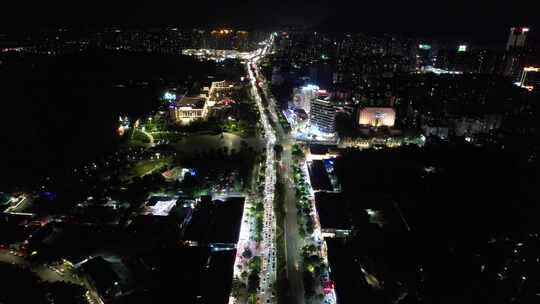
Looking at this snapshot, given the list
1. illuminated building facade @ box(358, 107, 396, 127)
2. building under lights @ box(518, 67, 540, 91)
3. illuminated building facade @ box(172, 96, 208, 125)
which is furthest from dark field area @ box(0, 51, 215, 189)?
building under lights @ box(518, 67, 540, 91)

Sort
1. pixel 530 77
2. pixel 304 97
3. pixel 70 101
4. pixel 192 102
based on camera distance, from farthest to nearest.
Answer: pixel 530 77, pixel 192 102, pixel 304 97, pixel 70 101

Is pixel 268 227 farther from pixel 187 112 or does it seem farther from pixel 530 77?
pixel 530 77

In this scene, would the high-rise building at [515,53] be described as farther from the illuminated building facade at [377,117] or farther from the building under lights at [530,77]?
the illuminated building facade at [377,117]

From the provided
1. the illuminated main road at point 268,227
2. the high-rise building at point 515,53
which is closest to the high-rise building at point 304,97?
the illuminated main road at point 268,227

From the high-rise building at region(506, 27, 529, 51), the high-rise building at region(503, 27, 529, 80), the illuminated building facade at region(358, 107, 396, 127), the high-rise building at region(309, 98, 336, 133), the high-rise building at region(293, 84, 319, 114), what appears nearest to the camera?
the high-rise building at region(309, 98, 336, 133)

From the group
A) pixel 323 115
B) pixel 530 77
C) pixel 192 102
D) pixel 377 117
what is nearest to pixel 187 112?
pixel 192 102

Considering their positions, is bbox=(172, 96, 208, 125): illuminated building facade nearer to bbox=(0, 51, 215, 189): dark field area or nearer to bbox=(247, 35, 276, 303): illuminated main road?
bbox=(0, 51, 215, 189): dark field area

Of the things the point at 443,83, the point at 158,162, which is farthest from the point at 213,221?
the point at 443,83
